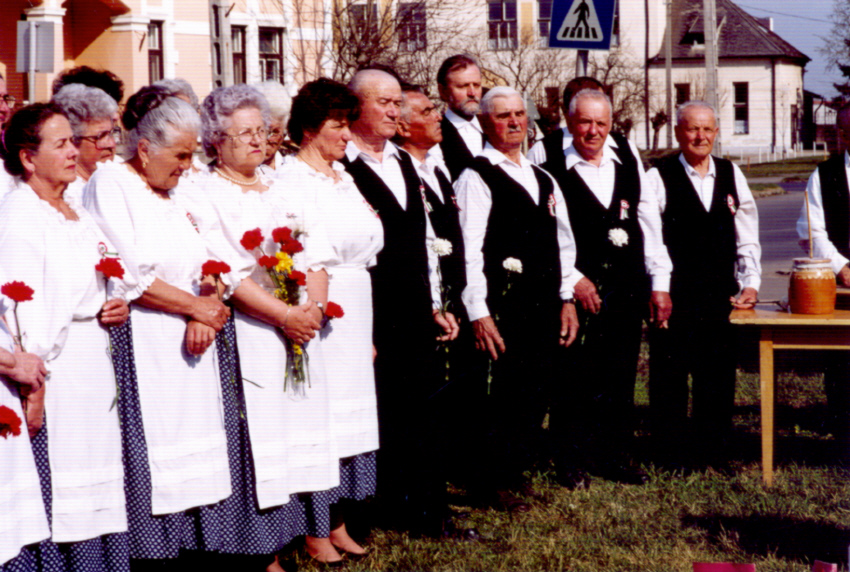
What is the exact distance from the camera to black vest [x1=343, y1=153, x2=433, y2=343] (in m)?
4.96

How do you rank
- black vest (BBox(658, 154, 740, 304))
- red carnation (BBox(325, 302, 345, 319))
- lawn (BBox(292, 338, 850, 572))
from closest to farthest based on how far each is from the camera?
red carnation (BBox(325, 302, 345, 319)), lawn (BBox(292, 338, 850, 572)), black vest (BBox(658, 154, 740, 304))

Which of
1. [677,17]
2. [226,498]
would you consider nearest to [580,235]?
[226,498]

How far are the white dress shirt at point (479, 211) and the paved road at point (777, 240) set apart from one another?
6.45 meters

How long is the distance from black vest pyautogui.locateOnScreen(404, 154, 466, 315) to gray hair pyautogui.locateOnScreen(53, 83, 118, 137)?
155cm

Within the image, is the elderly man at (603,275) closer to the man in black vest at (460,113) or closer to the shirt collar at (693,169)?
the shirt collar at (693,169)

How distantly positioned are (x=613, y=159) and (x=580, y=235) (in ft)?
1.51

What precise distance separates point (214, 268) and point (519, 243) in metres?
1.94

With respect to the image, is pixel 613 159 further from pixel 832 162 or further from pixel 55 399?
pixel 55 399

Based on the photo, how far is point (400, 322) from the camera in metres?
5.08

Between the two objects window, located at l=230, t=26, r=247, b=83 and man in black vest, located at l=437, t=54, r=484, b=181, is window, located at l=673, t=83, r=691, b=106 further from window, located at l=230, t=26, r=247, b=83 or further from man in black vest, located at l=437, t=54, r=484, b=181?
man in black vest, located at l=437, t=54, r=484, b=181

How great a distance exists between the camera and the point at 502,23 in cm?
4359

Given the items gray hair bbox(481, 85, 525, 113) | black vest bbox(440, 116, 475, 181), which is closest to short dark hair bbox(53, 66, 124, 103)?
gray hair bbox(481, 85, 525, 113)

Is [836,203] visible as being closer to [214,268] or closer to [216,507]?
[214,268]

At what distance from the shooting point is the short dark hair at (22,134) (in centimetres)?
367
